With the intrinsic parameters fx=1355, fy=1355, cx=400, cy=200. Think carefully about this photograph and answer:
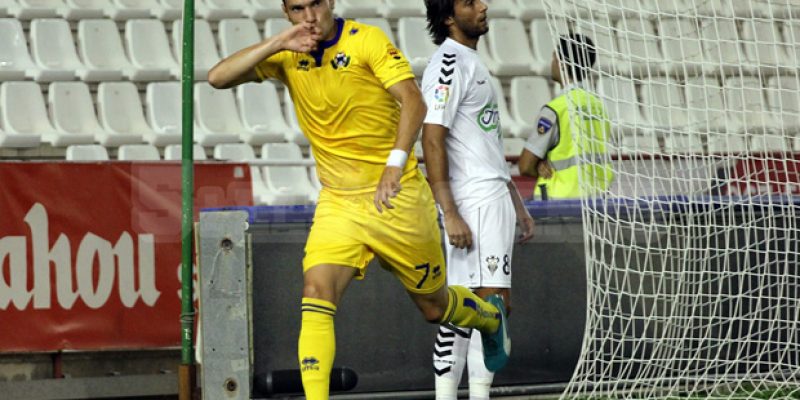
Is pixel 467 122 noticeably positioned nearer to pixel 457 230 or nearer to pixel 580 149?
pixel 457 230

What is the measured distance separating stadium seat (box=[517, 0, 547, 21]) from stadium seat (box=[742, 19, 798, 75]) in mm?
2091

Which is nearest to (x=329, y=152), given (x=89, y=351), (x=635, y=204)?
(x=635, y=204)

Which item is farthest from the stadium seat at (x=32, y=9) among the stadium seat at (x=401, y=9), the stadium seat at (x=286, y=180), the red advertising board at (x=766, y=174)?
the red advertising board at (x=766, y=174)

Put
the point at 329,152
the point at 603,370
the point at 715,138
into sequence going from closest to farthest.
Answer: the point at 329,152 → the point at 603,370 → the point at 715,138

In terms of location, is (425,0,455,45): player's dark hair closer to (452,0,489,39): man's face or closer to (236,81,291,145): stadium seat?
(452,0,489,39): man's face

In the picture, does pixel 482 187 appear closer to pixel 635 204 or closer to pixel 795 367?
pixel 635 204

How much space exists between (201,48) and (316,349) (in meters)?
6.32

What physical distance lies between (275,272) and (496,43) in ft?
17.4

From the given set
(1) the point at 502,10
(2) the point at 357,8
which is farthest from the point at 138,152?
(1) the point at 502,10

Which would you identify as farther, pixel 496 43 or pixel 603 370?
pixel 496 43

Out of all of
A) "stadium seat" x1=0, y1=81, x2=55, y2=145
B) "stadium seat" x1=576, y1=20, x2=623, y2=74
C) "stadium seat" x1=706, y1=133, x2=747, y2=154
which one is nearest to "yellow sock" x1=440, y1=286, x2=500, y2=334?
"stadium seat" x1=576, y1=20, x2=623, y2=74

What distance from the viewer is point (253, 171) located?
852 centimetres

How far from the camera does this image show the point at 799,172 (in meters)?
6.76

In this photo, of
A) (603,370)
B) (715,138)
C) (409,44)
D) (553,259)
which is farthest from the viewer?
(409,44)
